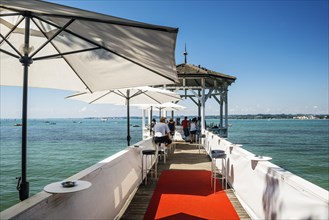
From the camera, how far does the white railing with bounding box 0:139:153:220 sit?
246 centimetres

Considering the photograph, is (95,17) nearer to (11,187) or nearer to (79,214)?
(79,214)

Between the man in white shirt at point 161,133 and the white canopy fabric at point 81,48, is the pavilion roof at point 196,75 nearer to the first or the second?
the man in white shirt at point 161,133

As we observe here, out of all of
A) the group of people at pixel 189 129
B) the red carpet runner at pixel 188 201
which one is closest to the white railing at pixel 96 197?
the red carpet runner at pixel 188 201

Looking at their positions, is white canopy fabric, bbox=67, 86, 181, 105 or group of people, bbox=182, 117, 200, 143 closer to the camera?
white canopy fabric, bbox=67, 86, 181, 105

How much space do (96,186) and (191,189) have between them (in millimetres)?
3356

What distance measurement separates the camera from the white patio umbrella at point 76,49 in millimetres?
2670

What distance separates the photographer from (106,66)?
4562mm

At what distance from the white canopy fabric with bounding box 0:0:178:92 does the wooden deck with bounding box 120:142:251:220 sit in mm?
2353

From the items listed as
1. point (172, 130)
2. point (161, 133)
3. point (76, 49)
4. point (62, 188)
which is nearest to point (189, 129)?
point (172, 130)

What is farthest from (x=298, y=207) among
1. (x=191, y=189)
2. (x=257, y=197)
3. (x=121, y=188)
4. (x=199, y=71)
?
(x=199, y=71)

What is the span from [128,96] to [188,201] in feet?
12.5

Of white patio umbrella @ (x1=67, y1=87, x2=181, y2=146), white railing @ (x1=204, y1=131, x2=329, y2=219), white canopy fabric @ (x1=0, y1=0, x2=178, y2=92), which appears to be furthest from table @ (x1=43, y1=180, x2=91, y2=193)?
white patio umbrella @ (x1=67, y1=87, x2=181, y2=146)

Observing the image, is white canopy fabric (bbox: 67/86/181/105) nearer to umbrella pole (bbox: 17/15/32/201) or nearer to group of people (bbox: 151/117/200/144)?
group of people (bbox: 151/117/200/144)

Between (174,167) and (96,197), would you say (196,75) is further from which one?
(96,197)
